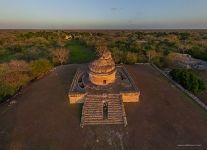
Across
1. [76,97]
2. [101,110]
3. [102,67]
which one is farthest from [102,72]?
[101,110]

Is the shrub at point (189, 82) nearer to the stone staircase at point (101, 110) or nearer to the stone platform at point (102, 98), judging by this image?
the stone platform at point (102, 98)

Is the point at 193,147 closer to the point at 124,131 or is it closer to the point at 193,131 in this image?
the point at 193,131

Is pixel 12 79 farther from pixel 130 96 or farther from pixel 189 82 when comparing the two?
pixel 189 82

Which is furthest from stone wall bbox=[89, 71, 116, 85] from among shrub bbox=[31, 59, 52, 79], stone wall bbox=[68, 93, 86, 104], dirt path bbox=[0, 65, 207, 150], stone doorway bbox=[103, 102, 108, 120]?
shrub bbox=[31, 59, 52, 79]

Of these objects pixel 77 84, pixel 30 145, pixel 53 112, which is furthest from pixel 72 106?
pixel 30 145

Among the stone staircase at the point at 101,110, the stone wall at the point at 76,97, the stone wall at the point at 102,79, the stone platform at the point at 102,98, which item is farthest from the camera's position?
the stone wall at the point at 102,79

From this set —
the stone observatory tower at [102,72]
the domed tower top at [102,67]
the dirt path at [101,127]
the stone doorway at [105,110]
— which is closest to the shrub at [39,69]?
the dirt path at [101,127]

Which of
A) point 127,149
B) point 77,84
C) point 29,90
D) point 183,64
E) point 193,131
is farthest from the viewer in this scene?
point 183,64
